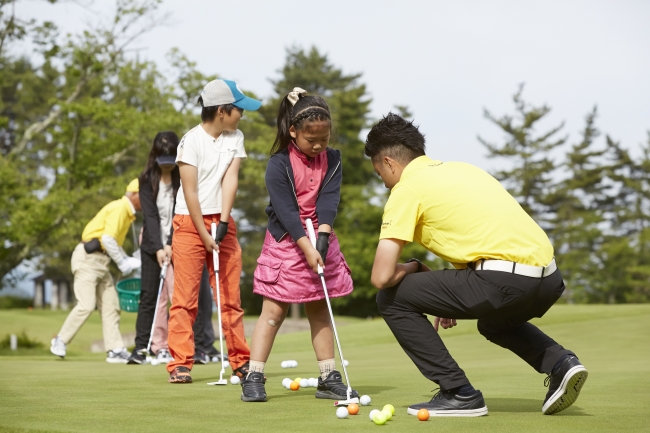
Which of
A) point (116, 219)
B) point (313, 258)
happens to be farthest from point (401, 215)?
point (116, 219)

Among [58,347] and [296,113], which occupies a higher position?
[296,113]

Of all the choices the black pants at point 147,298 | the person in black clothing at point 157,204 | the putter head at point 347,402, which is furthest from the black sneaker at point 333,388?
the black pants at point 147,298

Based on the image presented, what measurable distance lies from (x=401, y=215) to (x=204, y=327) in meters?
5.20

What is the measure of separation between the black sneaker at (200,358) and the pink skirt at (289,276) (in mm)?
3754

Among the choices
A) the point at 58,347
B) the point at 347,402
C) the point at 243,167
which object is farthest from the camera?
the point at 243,167

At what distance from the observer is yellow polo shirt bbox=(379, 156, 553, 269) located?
3.92m

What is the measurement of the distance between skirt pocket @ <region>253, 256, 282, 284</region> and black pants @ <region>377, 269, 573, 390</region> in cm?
86

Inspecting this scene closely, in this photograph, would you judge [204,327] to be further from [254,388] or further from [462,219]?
[462,219]

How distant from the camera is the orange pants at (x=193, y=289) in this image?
19.0ft

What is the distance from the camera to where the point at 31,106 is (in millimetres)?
55469

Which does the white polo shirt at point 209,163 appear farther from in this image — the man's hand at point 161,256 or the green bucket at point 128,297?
the green bucket at point 128,297

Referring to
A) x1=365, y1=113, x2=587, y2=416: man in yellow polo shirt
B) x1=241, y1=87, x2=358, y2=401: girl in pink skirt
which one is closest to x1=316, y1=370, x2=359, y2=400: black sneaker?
x1=241, y1=87, x2=358, y2=401: girl in pink skirt

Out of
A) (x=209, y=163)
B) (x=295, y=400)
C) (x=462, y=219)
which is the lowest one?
(x=295, y=400)

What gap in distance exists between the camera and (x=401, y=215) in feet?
12.9
